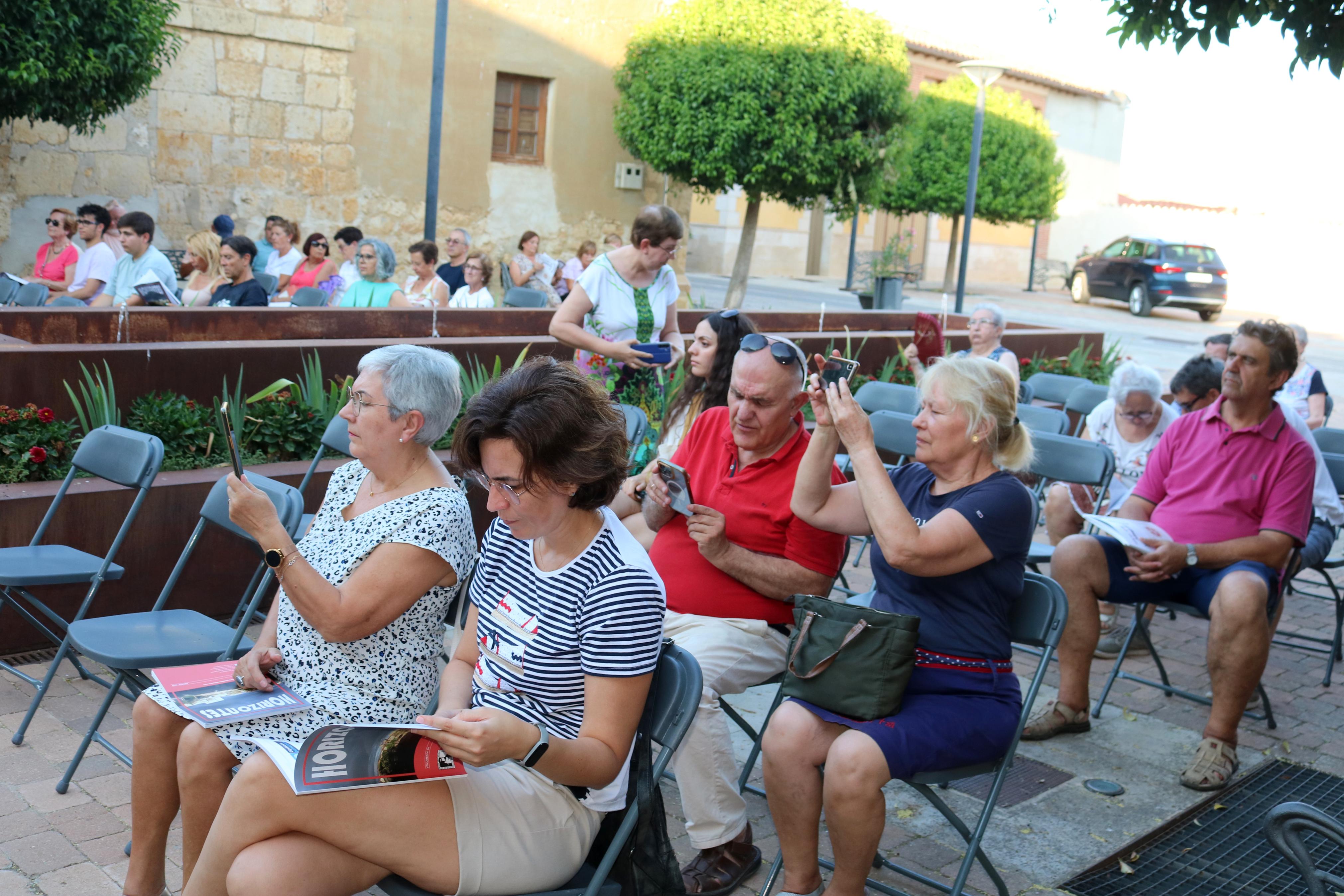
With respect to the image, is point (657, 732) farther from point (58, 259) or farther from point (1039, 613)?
point (58, 259)

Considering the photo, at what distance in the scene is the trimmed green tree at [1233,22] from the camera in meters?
3.98

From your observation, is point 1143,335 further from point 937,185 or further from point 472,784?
point 472,784

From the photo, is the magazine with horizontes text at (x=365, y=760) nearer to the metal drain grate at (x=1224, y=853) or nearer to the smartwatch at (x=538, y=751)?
the smartwatch at (x=538, y=751)

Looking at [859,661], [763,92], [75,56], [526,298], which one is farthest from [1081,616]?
[763,92]

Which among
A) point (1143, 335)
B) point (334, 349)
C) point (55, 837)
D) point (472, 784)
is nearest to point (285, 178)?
point (334, 349)

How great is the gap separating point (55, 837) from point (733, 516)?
2.05 meters

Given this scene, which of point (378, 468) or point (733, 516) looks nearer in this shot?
point (378, 468)

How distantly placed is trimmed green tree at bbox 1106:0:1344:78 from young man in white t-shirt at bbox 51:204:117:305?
748 cm

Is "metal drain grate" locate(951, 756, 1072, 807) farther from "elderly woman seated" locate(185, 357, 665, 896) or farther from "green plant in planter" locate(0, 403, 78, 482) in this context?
"green plant in planter" locate(0, 403, 78, 482)

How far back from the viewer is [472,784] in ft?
7.32

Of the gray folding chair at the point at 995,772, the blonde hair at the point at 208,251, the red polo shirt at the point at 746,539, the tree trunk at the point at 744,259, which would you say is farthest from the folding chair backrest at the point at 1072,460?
the tree trunk at the point at 744,259

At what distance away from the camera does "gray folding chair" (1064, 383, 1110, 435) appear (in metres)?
7.46

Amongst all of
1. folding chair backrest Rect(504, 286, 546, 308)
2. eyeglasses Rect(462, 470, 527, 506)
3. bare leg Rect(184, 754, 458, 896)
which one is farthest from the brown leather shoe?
folding chair backrest Rect(504, 286, 546, 308)

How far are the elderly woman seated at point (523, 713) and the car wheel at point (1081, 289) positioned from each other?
30157 mm
